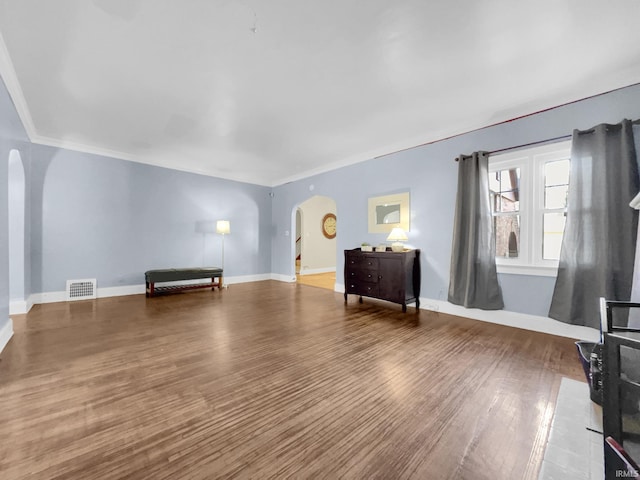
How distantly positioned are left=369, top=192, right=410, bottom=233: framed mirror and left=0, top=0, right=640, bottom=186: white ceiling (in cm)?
106

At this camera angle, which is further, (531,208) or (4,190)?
(531,208)

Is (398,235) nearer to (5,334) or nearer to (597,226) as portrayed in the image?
(597,226)

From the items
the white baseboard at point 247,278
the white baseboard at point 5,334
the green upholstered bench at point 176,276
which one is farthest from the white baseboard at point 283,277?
the white baseboard at point 5,334

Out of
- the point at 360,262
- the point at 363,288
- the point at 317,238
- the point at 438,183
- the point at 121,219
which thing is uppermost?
the point at 438,183

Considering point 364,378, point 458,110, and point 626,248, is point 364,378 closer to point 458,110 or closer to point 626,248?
point 626,248

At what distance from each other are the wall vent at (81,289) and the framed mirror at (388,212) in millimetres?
5130

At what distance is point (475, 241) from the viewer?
3.46 metres

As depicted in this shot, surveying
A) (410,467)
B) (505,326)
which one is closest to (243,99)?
(410,467)

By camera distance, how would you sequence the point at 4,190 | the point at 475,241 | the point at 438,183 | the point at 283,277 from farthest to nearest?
1. the point at 283,277
2. the point at 438,183
3. the point at 475,241
4. the point at 4,190

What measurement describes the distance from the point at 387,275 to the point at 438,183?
5.25 ft

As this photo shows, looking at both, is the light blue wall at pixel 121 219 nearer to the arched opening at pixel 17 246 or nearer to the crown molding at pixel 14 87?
the arched opening at pixel 17 246

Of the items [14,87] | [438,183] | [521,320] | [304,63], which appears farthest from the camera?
[438,183]

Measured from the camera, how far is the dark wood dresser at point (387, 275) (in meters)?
3.89

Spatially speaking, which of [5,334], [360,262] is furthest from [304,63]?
[5,334]
